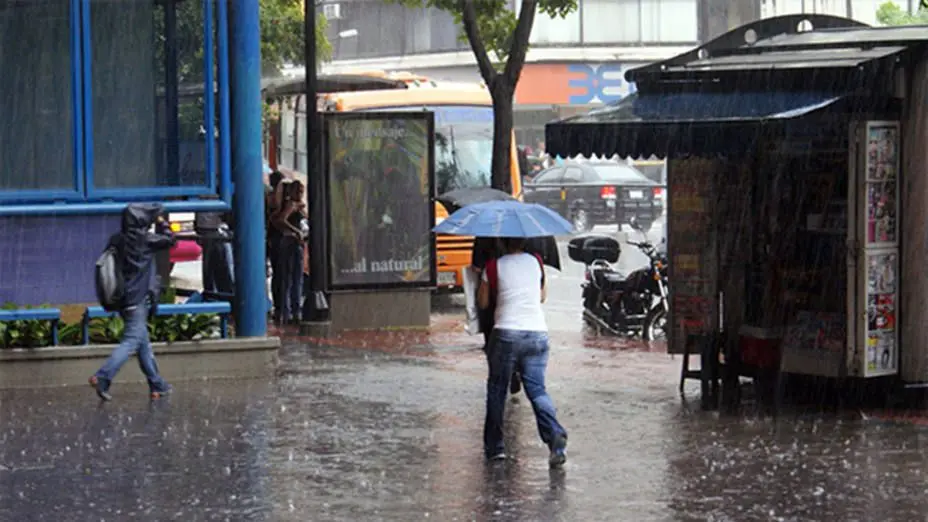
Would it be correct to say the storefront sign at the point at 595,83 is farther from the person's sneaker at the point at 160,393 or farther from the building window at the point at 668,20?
the person's sneaker at the point at 160,393

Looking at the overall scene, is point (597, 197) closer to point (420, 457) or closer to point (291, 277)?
point (291, 277)

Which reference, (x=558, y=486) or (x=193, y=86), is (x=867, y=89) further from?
(x=193, y=86)

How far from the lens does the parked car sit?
39.1 meters

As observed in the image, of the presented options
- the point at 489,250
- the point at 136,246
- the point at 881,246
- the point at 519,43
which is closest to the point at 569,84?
the point at 519,43

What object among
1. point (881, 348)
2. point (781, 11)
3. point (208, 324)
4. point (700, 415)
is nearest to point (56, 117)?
point (208, 324)

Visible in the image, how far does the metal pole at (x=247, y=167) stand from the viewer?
15.2m

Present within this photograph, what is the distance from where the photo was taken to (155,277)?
14141 millimetres

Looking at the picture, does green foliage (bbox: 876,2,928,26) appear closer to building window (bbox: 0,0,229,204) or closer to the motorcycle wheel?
the motorcycle wheel

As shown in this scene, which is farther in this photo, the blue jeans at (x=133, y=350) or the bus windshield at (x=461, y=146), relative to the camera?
the bus windshield at (x=461, y=146)

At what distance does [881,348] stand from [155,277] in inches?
223

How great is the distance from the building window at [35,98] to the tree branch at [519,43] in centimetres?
618

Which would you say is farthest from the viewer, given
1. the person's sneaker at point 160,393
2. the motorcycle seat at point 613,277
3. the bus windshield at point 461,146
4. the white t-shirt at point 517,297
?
the bus windshield at point 461,146

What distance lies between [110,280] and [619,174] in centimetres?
2740

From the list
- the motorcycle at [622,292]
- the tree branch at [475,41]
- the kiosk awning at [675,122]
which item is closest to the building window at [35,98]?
the kiosk awning at [675,122]
